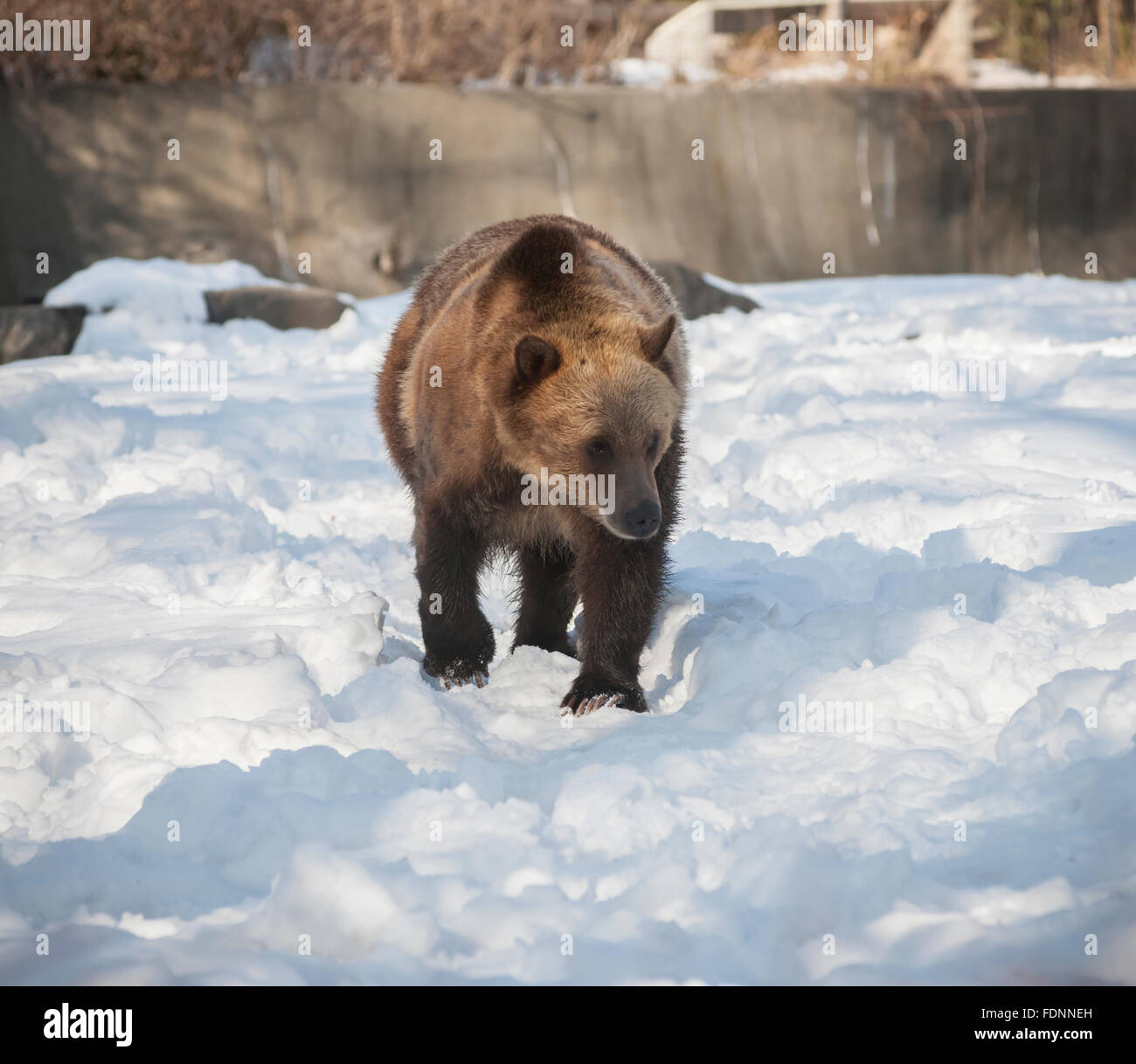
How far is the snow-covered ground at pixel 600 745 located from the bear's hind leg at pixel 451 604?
0.15m

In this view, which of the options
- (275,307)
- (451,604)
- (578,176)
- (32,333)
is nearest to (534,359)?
(451,604)

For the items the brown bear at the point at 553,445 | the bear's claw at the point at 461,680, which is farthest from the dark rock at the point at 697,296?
the bear's claw at the point at 461,680

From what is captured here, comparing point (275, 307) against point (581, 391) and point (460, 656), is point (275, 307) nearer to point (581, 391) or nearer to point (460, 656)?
point (460, 656)

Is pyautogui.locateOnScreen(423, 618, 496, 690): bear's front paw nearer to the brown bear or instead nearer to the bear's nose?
the brown bear

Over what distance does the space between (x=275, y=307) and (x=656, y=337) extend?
7178mm

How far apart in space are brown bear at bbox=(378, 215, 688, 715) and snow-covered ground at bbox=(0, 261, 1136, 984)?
236mm

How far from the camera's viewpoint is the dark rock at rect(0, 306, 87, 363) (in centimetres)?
908

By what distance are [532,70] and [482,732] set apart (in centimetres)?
1197

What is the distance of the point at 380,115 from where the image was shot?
39.7ft

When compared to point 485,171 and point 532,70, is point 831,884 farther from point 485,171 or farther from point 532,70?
point 532,70

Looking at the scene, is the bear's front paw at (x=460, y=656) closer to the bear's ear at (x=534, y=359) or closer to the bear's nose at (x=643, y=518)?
the bear's nose at (x=643, y=518)

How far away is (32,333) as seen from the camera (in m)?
9.16

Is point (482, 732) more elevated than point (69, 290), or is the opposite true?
point (69, 290)

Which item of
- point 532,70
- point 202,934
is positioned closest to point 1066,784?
point 202,934
